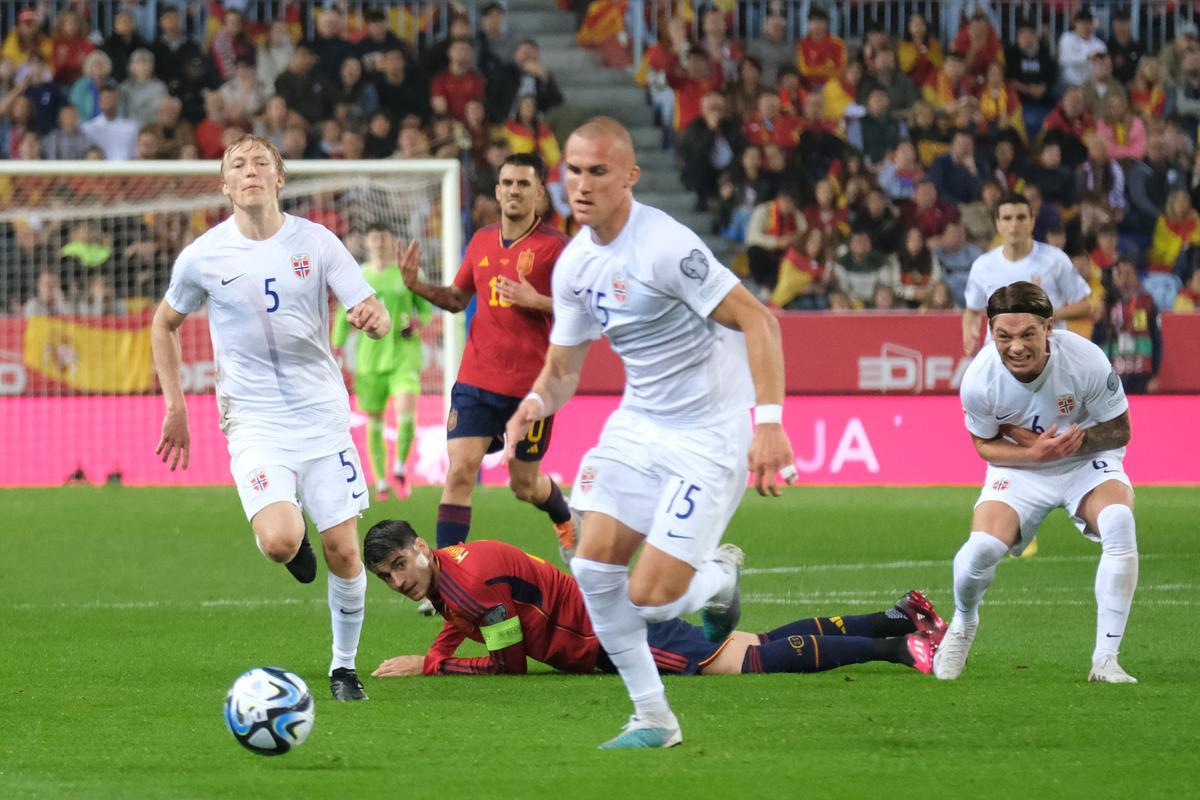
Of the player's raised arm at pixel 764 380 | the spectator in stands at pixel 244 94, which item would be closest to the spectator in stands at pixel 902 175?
the spectator in stands at pixel 244 94

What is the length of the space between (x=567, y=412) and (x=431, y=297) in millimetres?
7527

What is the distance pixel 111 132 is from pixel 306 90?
2.13 meters

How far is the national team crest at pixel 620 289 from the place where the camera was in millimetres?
6109

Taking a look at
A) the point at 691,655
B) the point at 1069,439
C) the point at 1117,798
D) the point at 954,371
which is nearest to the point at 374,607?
the point at 691,655

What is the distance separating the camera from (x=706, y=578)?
634cm

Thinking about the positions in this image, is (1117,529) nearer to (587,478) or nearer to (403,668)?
(587,478)

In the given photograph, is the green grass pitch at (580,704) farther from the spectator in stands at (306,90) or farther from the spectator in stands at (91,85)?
the spectator in stands at (91,85)

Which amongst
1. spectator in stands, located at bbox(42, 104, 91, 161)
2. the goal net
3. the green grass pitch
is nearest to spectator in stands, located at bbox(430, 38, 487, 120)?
the goal net

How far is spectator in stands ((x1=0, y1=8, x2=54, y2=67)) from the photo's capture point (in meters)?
21.3

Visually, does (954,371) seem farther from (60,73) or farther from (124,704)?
(124,704)

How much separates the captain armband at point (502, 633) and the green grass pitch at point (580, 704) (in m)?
0.18

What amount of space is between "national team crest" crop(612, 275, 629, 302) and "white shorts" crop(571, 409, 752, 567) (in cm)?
46

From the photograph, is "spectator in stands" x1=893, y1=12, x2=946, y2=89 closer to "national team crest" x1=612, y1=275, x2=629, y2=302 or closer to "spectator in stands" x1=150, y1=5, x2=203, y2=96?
"spectator in stands" x1=150, y1=5, x2=203, y2=96

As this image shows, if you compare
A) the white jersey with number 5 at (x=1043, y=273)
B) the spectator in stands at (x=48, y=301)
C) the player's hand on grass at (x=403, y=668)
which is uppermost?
the white jersey with number 5 at (x=1043, y=273)
